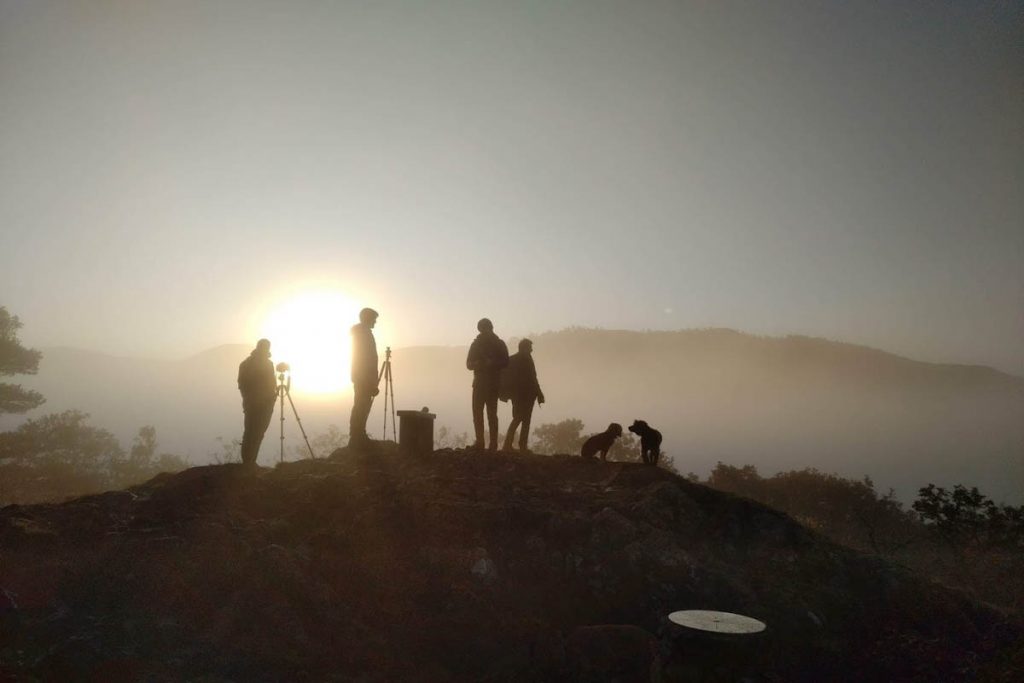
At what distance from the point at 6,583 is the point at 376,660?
219 inches

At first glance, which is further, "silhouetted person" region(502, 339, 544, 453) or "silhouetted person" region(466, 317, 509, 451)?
"silhouetted person" region(502, 339, 544, 453)

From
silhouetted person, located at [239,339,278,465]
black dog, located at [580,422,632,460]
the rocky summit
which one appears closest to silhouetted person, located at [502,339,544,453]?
→ black dog, located at [580,422,632,460]

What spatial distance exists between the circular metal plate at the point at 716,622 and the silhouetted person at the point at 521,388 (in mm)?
7781

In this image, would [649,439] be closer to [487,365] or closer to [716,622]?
[487,365]

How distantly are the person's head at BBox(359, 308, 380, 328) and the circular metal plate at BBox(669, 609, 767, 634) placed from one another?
9.29 metres

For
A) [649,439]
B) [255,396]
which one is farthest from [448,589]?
[255,396]

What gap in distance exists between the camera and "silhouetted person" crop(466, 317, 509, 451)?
14.0 metres

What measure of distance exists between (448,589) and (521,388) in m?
6.38

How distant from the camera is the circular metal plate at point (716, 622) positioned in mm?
6766

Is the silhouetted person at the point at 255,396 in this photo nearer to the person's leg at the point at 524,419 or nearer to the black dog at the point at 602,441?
the person's leg at the point at 524,419

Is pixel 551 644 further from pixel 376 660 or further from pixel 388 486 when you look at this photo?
pixel 388 486

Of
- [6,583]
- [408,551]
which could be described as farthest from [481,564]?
[6,583]

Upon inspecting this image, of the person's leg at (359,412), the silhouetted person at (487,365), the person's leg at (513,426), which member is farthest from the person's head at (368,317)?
the person's leg at (513,426)

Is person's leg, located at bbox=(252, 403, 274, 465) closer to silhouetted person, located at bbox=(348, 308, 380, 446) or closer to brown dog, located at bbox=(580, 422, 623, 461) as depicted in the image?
silhouetted person, located at bbox=(348, 308, 380, 446)
